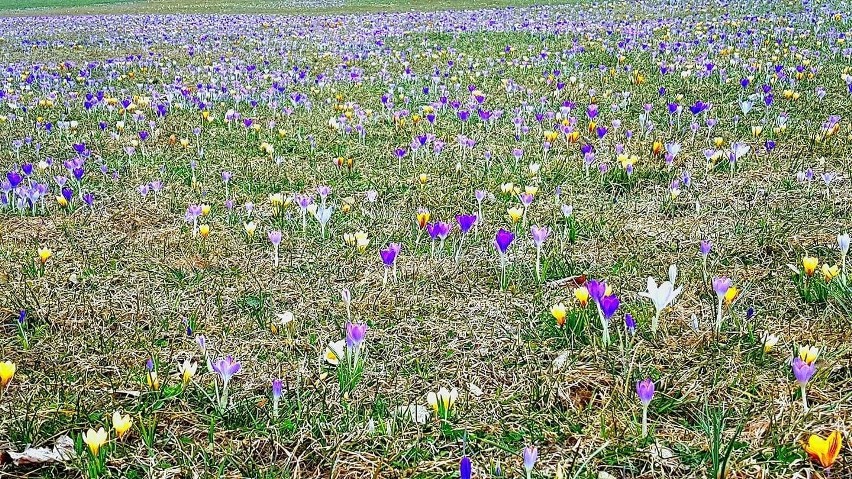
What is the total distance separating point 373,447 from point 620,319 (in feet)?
4.17

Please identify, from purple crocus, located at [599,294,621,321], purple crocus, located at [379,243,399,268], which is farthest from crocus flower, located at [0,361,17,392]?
purple crocus, located at [599,294,621,321]

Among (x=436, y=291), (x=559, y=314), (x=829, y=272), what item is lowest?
(x=436, y=291)

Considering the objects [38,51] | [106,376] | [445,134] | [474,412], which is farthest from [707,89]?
[38,51]

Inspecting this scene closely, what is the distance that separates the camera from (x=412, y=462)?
7.79 ft

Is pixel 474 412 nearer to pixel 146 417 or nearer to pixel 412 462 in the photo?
pixel 412 462

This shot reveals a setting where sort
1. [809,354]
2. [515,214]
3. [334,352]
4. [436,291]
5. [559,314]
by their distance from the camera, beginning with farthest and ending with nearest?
1. [515,214]
2. [436,291]
3. [559,314]
4. [334,352]
5. [809,354]

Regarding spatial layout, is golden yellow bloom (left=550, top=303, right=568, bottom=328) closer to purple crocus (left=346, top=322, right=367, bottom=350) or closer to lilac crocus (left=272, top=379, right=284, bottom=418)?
purple crocus (left=346, top=322, right=367, bottom=350)

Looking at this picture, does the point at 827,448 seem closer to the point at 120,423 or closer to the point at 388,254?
the point at 388,254

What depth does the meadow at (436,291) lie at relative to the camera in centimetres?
242

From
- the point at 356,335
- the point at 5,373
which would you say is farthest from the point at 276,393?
the point at 5,373

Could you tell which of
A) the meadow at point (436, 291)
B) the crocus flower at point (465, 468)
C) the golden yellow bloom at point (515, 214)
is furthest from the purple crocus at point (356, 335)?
the golden yellow bloom at point (515, 214)

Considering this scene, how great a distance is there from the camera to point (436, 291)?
3.58 meters

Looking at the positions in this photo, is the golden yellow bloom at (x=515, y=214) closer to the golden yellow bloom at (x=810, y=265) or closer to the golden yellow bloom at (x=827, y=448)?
the golden yellow bloom at (x=810, y=265)

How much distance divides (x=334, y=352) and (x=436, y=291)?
882 mm
